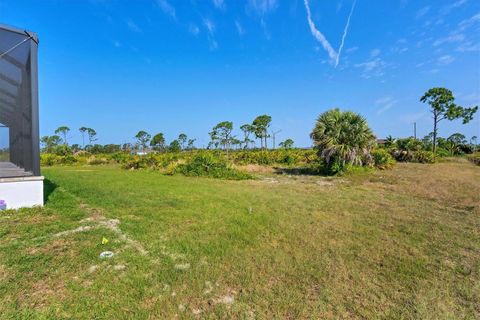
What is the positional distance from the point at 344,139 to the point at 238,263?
38.8 feet

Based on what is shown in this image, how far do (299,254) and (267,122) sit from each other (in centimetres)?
3610

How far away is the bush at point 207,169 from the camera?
12819 millimetres

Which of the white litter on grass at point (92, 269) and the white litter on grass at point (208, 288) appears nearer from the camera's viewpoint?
the white litter on grass at point (208, 288)

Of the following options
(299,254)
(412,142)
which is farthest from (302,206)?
(412,142)

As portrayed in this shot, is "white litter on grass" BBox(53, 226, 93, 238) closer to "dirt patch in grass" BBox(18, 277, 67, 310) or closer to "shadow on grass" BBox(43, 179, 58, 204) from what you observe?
"dirt patch in grass" BBox(18, 277, 67, 310)

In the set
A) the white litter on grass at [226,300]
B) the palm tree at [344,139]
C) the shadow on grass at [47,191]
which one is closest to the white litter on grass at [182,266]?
the white litter on grass at [226,300]

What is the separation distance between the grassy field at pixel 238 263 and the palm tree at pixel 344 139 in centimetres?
744

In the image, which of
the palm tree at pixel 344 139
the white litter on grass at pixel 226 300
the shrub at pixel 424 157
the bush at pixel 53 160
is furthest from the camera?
the bush at pixel 53 160

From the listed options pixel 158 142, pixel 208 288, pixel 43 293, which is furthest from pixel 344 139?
pixel 158 142

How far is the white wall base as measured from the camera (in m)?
4.82

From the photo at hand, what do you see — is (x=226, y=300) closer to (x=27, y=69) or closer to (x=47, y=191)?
(x=27, y=69)

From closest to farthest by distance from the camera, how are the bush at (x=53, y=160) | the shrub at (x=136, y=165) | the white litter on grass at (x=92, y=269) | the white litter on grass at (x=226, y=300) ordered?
the white litter on grass at (x=226, y=300) → the white litter on grass at (x=92, y=269) → the shrub at (x=136, y=165) → the bush at (x=53, y=160)

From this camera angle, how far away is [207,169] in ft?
44.7

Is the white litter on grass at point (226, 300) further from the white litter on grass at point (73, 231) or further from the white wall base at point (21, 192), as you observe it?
the white wall base at point (21, 192)
